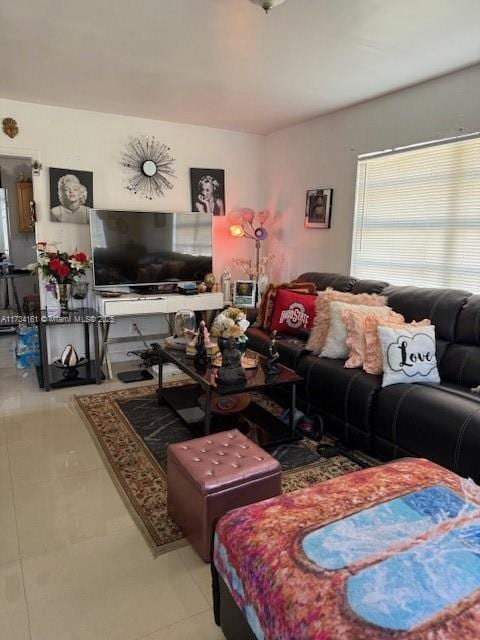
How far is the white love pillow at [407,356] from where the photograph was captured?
257cm

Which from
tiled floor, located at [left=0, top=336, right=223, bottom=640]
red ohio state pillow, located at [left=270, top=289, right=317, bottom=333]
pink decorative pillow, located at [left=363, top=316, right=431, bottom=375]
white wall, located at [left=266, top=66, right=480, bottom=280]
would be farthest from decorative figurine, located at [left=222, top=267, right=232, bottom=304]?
tiled floor, located at [left=0, top=336, right=223, bottom=640]

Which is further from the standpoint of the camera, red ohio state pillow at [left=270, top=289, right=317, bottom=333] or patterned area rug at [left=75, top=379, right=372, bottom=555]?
red ohio state pillow at [left=270, top=289, right=317, bottom=333]

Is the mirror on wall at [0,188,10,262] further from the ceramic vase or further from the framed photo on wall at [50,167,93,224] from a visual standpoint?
the ceramic vase

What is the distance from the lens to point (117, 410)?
3.31m

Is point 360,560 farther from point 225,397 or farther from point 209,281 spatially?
point 209,281

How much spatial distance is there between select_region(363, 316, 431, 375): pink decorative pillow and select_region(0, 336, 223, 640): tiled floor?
152cm

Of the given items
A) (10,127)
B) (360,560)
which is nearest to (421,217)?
(360,560)

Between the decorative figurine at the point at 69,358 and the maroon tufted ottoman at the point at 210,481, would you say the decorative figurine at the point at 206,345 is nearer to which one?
the maroon tufted ottoman at the point at 210,481

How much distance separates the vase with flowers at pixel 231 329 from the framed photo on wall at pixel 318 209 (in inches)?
72.6

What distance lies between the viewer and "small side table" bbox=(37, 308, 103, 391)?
3.73m

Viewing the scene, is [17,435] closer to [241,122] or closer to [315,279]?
[315,279]

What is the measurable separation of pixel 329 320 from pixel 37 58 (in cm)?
265

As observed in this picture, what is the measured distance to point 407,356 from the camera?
102 inches

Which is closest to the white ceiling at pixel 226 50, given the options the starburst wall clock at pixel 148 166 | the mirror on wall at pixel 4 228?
the starburst wall clock at pixel 148 166
